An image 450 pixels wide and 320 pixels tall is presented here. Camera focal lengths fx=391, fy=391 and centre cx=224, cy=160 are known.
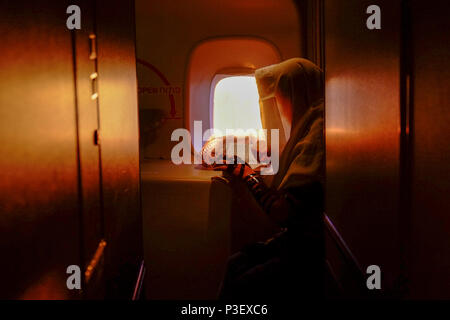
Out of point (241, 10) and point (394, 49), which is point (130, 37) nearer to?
point (394, 49)

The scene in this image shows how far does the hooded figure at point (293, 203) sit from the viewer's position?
160 centimetres

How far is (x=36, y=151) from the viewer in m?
0.41

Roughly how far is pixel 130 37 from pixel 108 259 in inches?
25.8

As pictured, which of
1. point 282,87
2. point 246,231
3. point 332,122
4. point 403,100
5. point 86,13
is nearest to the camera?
point 86,13

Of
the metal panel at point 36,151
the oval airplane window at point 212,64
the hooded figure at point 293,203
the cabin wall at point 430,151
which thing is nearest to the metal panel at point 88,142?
the metal panel at point 36,151

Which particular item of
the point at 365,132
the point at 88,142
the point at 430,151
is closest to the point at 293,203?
the point at 365,132

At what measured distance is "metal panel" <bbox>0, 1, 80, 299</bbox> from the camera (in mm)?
345

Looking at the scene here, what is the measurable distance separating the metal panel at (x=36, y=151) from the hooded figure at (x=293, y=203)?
46.2 inches

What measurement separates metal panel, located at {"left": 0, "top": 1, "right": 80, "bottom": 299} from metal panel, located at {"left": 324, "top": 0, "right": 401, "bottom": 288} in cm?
60

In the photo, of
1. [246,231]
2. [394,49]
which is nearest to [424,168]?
[394,49]

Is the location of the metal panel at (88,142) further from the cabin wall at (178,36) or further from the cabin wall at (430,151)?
the cabin wall at (178,36)

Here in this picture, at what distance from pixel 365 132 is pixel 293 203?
2.31 feet

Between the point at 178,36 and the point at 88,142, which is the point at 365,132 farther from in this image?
the point at 178,36

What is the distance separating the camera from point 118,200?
0.94 m
